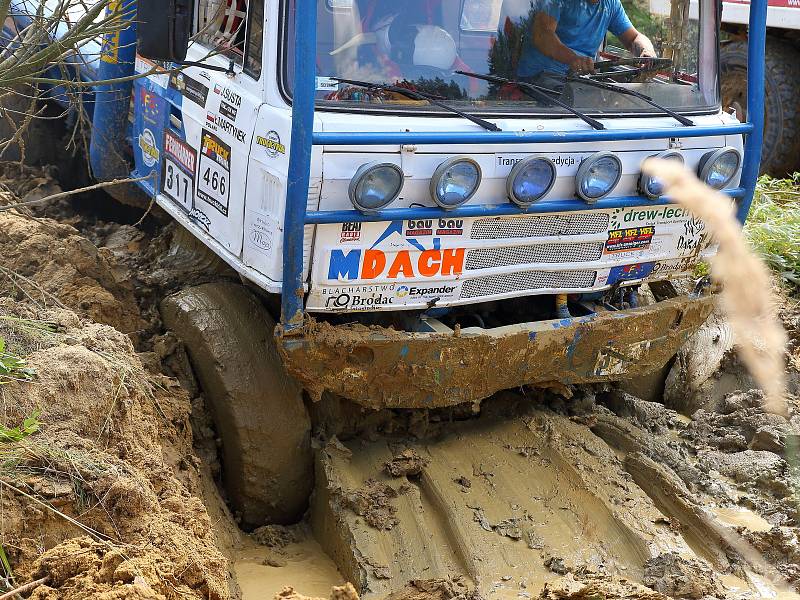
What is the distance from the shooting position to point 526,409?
4.21m

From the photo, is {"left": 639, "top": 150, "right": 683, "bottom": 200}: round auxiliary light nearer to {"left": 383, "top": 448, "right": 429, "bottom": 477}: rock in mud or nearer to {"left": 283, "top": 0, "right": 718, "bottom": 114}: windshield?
{"left": 283, "top": 0, "right": 718, "bottom": 114}: windshield

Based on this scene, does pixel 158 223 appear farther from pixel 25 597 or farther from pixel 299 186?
pixel 25 597

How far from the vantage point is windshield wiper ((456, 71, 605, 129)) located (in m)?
3.53

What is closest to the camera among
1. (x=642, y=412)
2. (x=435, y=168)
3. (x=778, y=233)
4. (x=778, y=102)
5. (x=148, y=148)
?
(x=435, y=168)

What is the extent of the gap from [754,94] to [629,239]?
32.6 inches

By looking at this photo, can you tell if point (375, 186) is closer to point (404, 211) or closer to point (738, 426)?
point (404, 211)

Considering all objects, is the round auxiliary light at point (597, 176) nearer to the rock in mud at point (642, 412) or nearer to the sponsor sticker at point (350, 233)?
the sponsor sticker at point (350, 233)

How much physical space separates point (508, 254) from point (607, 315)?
1.69ft

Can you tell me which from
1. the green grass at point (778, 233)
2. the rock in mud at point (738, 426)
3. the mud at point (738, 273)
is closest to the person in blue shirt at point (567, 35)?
the rock in mud at point (738, 426)

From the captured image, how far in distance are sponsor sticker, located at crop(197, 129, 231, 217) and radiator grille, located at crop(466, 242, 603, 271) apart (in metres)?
0.95

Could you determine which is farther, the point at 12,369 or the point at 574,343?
the point at 574,343

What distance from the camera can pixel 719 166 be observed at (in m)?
3.83

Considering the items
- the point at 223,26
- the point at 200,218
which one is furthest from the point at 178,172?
the point at 223,26

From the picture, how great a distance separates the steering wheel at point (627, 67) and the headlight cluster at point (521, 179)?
438 mm
